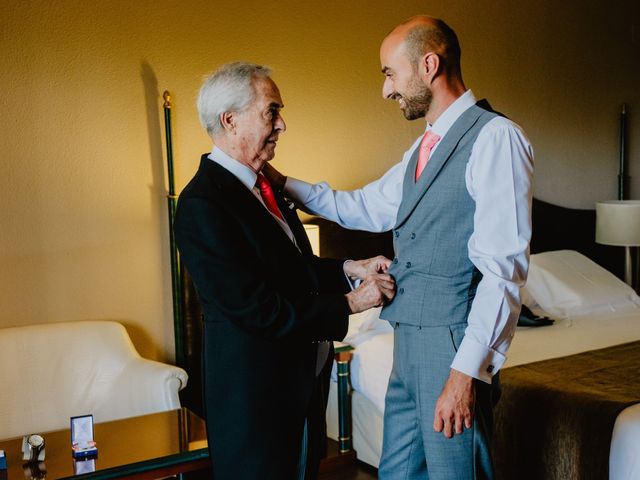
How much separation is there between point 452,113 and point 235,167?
53 centimetres

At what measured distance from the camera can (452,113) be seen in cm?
183

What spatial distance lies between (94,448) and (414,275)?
1.23 metres

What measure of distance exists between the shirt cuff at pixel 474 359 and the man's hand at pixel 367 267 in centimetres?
40

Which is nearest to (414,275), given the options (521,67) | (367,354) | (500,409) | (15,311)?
(500,409)

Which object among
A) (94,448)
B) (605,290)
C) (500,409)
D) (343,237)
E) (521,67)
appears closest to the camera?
(94,448)

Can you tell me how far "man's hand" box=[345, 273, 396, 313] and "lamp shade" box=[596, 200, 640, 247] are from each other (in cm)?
298

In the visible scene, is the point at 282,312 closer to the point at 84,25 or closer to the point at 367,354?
the point at 367,354

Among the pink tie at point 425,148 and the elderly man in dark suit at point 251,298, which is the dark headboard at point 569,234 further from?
the elderly man in dark suit at point 251,298

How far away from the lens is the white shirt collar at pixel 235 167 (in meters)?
1.84

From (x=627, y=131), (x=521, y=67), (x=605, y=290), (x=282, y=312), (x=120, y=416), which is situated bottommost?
(x=120, y=416)

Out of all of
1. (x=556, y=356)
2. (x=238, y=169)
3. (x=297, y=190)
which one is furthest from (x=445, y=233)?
(x=556, y=356)

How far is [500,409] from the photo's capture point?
107 inches

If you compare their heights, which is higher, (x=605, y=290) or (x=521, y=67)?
(x=521, y=67)

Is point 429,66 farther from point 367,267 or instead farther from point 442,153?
point 367,267
